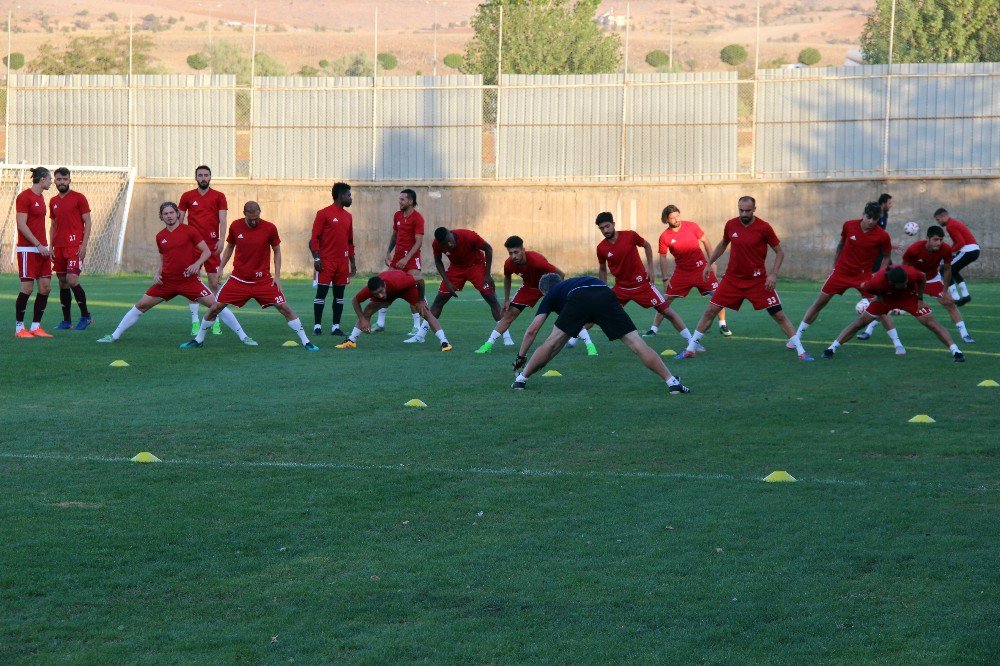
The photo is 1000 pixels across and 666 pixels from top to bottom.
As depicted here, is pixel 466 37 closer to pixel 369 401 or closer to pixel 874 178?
pixel 874 178

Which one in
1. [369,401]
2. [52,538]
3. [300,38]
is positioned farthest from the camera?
[300,38]

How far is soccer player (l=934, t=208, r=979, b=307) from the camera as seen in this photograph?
19.3 m

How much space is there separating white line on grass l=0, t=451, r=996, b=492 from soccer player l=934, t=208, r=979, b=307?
40.5ft

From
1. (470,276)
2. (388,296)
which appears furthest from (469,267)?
(388,296)

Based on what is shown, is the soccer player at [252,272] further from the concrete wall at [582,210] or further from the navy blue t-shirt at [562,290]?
the concrete wall at [582,210]

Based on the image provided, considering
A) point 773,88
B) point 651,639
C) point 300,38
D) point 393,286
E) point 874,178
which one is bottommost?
point 651,639

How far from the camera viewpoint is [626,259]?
14148mm

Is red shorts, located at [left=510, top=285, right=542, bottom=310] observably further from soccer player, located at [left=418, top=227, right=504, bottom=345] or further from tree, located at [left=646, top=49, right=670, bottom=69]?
tree, located at [left=646, top=49, right=670, bottom=69]

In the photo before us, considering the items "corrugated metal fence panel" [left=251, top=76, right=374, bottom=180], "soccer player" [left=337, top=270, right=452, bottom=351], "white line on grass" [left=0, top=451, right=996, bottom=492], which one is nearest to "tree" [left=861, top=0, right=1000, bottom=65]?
"corrugated metal fence panel" [left=251, top=76, right=374, bottom=180]

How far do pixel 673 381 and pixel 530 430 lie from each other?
2220 mm

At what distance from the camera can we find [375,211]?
104 feet

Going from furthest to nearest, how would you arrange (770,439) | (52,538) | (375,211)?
(375,211)
(770,439)
(52,538)

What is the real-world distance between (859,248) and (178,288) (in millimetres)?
7685

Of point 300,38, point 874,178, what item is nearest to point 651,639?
point 874,178
